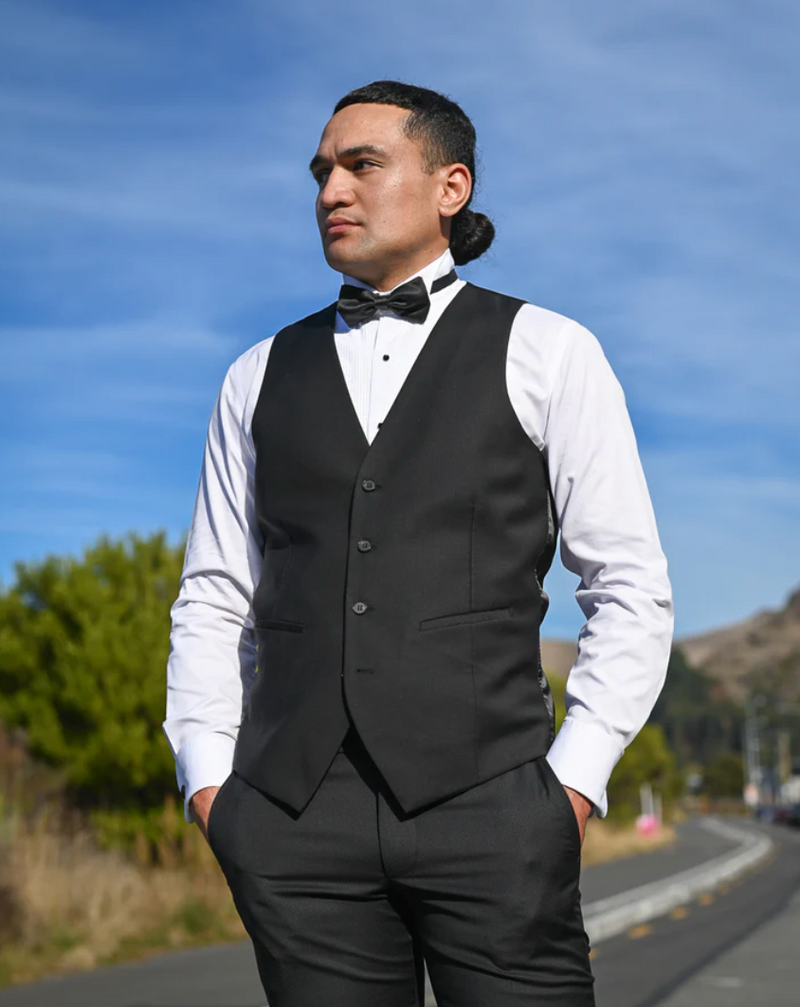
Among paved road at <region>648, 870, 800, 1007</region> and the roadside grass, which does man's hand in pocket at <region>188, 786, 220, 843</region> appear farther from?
the roadside grass

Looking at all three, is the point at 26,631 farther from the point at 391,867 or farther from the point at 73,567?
the point at 391,867

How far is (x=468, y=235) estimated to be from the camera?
10.0ft

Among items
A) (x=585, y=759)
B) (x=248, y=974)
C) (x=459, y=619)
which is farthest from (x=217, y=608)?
(x=248, y=974)

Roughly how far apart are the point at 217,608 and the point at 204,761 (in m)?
0.34

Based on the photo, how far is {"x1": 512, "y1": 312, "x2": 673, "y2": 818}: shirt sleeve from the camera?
99.7 inches

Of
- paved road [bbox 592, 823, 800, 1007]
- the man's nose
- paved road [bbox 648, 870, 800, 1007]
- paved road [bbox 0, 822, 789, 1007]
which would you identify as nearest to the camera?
the man's nose

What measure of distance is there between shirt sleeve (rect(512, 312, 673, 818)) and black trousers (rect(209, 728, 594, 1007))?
0.46 ft

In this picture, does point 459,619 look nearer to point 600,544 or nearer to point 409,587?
point 409,587

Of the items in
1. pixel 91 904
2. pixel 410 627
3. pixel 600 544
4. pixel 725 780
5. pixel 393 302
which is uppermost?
pixel 393 302

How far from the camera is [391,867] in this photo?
2.39 m

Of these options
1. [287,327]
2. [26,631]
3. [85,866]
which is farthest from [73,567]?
[287,327]

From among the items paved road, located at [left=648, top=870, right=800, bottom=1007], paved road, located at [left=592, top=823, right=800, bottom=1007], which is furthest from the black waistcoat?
paved road, located at [left=648, top=870, right=800, bottom=1007]

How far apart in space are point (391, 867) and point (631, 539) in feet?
2.32

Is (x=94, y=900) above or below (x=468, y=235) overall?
below
